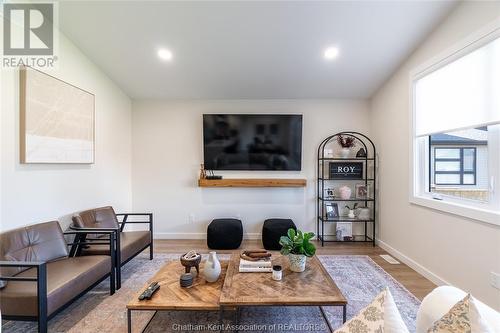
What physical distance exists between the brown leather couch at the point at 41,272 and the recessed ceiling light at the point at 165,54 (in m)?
2.35

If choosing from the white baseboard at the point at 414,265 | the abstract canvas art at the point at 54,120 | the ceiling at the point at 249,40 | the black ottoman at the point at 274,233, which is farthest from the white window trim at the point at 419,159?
the abstract canvas art at the point at 54,120

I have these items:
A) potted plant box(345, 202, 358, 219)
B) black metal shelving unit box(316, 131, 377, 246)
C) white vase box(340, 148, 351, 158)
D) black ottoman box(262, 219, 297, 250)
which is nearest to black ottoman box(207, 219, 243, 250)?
black ottoman box(262, 219, 297, 250)

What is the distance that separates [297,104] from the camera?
435 cm

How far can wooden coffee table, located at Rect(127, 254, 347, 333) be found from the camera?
1.65m

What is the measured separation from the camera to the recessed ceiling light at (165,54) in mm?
3203

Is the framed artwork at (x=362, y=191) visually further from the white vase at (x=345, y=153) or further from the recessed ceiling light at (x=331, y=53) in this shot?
the recessed ceiling light at (x=331, y=53)

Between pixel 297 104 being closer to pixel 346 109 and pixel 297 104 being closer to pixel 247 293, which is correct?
pixel 346 109

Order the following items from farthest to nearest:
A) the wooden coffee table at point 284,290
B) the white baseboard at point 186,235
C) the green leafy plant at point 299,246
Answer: the white baseboard at point 186,235
the green leafy plant at point 299,246
the wooden coffee table at point 284,290

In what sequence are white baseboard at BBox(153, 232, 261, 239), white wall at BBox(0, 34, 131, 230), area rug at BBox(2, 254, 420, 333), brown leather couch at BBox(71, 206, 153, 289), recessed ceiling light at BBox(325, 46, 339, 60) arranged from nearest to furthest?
area rug at BBox(2, 254, 420, 333) → white wall at BBox(0, 34, 131, 230) → brown leather couch at BBox(71, 206, 153, 289) → recessed ceiling light at BBox(325, 46, 339, 60) → white baseboard at BBox(153, 232, 261, 239)

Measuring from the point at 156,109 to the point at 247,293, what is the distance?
12.0 ft

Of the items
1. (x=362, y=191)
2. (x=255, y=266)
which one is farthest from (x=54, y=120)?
(x=362, y=191)

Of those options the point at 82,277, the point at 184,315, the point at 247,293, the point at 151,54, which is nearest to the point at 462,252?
the point at 247,293

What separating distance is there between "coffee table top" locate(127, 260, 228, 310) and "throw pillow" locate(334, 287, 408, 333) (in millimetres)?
1101

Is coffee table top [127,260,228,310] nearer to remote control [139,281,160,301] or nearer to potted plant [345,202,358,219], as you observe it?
remote control [139,281,160,301]
